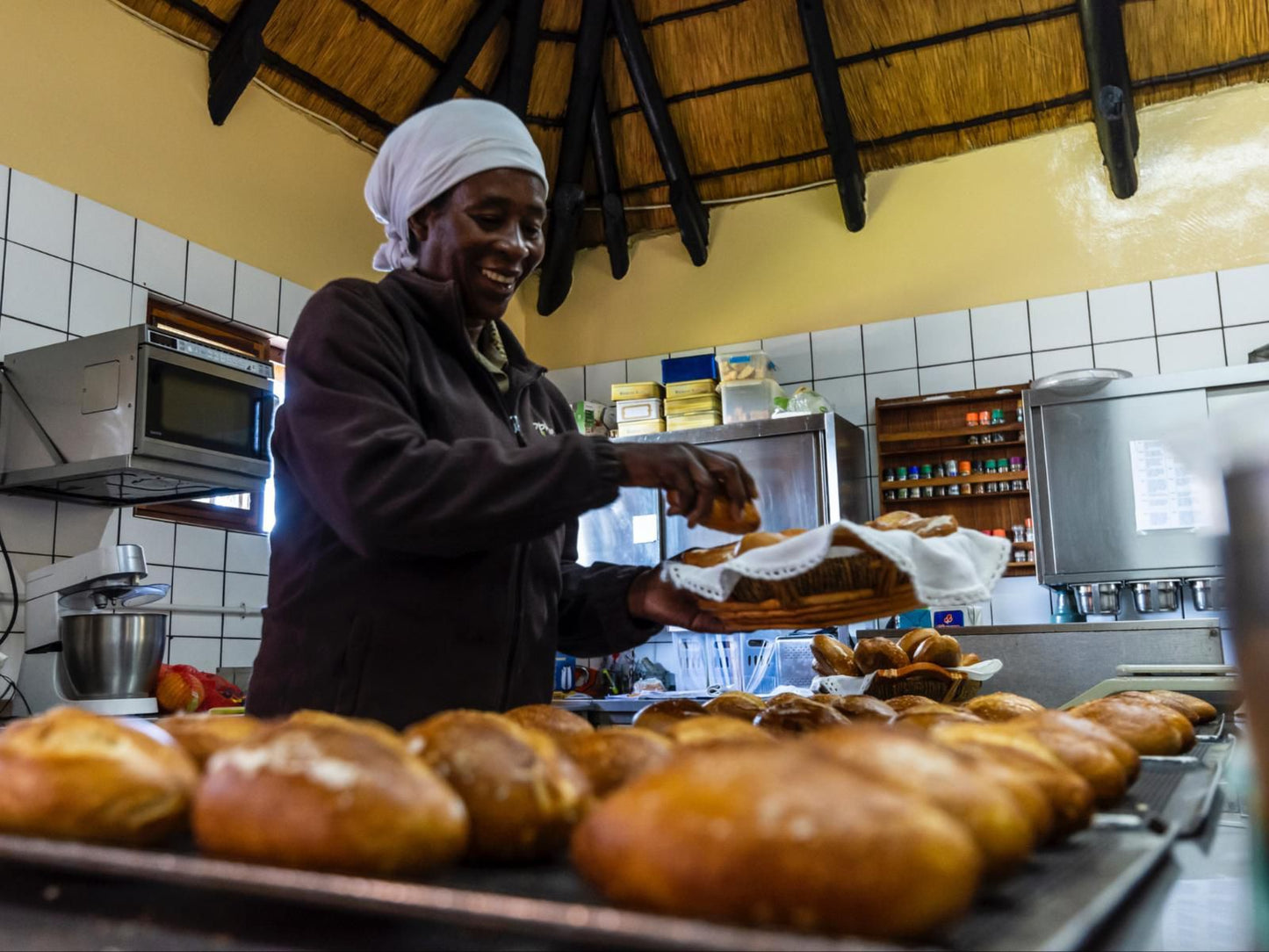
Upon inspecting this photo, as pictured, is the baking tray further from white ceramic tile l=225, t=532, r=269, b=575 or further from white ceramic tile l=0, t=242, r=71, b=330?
white ceramic tile l=225, t=532, r=269, b=575

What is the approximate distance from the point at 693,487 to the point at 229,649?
333cm

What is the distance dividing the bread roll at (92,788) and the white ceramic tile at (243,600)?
3.51 meters

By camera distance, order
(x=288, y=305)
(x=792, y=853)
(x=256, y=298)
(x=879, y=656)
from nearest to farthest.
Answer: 1. (x=792, y=853)
2. (x=879, y=656)
3. (x=256, y=298)
4. (x=288, y=305)

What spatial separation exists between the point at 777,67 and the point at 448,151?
399cm

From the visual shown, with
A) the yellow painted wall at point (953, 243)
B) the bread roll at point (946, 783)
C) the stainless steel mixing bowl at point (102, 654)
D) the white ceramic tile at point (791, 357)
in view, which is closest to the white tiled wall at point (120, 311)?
the stainless steel mixing bowl at point (102, 654)

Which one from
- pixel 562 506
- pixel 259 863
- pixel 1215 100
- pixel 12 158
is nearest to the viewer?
pixel 259 863

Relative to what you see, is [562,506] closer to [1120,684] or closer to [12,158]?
[1120,684]

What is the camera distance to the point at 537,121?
552 centimetres

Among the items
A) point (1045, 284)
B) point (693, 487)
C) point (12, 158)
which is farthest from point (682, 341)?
point (693, 487)

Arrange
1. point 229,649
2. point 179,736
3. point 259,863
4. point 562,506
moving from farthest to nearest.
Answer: point 229,649
point 562,506
point 179,736
point 259,863

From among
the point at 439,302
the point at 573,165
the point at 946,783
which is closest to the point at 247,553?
the point at 573,165

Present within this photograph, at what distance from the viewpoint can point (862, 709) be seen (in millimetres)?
1182

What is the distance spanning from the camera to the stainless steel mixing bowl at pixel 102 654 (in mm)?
2986

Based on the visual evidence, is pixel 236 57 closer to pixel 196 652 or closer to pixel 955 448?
pixel 196 652
